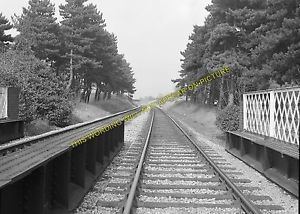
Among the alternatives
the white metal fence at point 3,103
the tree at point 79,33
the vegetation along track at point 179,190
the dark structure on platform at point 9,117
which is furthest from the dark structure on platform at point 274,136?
the tree at point 79,33

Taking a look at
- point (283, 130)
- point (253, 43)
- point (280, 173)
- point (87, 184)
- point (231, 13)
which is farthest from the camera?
point (231, 13)

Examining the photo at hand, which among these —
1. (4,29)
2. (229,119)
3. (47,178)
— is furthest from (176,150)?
(4,29)

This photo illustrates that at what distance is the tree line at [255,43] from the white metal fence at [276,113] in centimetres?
610

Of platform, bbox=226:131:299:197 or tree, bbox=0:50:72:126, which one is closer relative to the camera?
platform, bbox=226:131:299:197

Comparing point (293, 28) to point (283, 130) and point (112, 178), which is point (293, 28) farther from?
point (112, 178)

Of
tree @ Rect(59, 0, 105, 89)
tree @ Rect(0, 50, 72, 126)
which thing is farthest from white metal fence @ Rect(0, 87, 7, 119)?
tree @ Rect(59, 0, 105, 89)

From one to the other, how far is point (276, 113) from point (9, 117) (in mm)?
10891

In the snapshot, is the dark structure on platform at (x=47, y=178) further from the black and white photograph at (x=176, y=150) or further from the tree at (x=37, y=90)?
the tree at (x=37, y=90)

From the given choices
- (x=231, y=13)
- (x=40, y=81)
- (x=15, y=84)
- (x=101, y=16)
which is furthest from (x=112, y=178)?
(x=101, y=16)

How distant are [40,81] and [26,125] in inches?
117

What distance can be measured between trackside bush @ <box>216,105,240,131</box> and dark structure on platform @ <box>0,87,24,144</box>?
927 centimetres

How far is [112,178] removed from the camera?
26.9 ft

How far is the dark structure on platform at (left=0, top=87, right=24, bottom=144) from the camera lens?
1341 centimetres

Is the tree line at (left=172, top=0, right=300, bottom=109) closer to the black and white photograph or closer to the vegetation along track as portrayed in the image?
the black and white photograph
